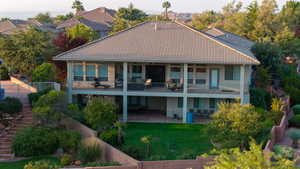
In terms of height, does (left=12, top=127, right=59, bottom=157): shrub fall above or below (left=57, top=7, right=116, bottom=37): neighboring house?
below

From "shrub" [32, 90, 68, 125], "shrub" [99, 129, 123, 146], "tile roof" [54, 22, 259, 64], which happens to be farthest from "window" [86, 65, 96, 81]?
"shrub" [99, 129, 123, 146]

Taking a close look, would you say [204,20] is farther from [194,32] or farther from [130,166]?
[130,166]

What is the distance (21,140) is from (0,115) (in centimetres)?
321

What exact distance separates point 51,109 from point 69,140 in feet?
8.02

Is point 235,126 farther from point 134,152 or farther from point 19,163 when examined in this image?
point 19,163

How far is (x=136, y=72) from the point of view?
1219 inches

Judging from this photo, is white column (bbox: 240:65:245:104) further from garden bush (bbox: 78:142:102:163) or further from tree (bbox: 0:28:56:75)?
tree (bbox: 0:28:56:75)

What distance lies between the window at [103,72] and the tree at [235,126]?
1264 centimetres

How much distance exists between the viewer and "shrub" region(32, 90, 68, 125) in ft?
71.1

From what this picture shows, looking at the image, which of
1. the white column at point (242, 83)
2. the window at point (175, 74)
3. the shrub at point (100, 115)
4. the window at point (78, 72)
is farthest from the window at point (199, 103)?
the shrub at point (100, 115)

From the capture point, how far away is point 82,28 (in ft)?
154

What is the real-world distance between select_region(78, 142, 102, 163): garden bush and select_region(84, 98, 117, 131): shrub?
2302mm

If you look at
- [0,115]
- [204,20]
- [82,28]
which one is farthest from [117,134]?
[204,20]

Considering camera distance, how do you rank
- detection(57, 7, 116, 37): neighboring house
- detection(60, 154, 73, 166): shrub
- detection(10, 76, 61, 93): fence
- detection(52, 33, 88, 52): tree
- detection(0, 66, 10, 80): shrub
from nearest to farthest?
detection(60, 154, 73, 166): shrub → detection(10, 76, 61, 93): fence → detection(52, 33, 88, 52): tree → detection(0, 66, 10, 80): shrub → detection(57, 7, 116, 37): neighboring house
